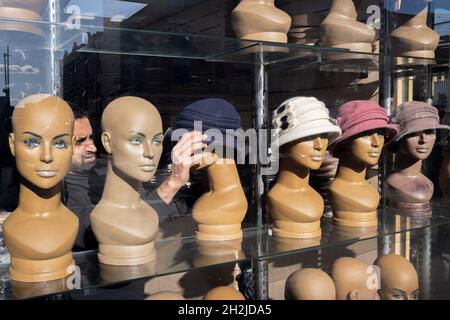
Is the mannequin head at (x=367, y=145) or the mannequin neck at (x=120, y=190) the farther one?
the mannequin head at (x=367, y=145)

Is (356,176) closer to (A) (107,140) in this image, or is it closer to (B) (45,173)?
(A) (107,140)

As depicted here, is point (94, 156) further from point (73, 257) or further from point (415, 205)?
point (415, 205)

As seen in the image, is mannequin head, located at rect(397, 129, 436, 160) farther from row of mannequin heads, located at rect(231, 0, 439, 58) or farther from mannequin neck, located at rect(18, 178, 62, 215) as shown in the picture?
mannequin neck, located at rect(18, 178, 62, 215)

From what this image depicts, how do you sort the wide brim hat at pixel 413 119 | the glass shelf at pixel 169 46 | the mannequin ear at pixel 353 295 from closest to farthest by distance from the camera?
1. the glass shelf at pixel 169 46
2. the mannequin ear at pixel 353 295
3. the wide brim hat at pixel 413 119

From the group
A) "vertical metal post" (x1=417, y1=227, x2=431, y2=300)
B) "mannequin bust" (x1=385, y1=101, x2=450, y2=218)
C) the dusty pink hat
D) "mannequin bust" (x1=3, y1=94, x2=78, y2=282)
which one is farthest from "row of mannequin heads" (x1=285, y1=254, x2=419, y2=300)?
"mannequin bust" (x1=3, y1=94, x2=78, y2=282)

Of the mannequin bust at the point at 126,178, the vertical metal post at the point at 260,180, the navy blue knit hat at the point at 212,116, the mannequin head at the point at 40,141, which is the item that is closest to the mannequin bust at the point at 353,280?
the vertical metal post at the point at 260,180

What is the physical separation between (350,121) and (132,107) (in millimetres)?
850

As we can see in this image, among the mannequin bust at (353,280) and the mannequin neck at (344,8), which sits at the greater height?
the mannequin neck at (344,8)

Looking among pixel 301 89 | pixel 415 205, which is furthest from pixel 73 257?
pixel 415 205

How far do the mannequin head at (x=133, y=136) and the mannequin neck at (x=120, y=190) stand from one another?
0.11ft

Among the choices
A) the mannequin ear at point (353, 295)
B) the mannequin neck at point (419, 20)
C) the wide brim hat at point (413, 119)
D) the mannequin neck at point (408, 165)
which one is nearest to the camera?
the mannequin ear at point (353, 295)

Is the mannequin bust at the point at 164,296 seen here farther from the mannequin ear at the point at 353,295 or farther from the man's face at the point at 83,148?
the mannequin ear at the point at 353,295

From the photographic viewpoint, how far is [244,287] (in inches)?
69.7

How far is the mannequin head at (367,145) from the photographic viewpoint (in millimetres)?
1784
